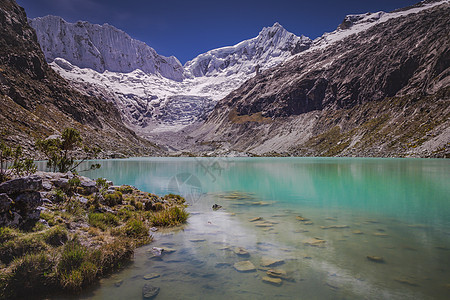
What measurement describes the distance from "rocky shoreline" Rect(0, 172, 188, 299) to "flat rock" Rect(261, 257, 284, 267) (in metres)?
5.36

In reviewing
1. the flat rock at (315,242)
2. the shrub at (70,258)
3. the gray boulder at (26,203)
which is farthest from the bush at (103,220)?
the flat rock at (315,242)

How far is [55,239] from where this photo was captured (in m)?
10.2

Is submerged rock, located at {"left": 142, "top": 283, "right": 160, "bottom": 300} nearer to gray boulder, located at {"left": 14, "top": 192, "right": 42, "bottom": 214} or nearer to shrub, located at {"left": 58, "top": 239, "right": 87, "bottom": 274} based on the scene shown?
shrub, located at {"left": 58, "top": 239, "right": 87, "bottom": 274}

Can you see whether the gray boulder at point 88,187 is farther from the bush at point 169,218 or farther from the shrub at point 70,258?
the shrub at point 70,258

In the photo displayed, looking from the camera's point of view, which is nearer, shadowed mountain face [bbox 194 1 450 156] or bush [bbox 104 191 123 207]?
bush [bbox 104 191 123 207]

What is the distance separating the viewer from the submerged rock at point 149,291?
791cm

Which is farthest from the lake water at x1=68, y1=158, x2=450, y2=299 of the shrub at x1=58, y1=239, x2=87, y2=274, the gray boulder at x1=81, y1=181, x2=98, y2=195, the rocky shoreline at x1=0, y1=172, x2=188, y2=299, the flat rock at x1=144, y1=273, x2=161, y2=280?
the gray boulder at x1=81, y1=181, x2=98, y2=195

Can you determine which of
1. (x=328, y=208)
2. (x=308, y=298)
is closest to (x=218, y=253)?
(x=308, y=298)

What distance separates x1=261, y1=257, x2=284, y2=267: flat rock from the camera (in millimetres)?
10086

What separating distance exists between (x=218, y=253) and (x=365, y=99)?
197 metres

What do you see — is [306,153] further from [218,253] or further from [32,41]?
[32,41]

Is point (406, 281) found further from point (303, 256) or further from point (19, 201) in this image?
point (19, 201)

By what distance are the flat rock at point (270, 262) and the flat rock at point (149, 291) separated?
4004mm

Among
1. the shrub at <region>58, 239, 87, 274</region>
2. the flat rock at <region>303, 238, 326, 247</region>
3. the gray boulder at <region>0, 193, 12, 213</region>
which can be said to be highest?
the gray boulder at <region>0, 193, 12, 213</region>
